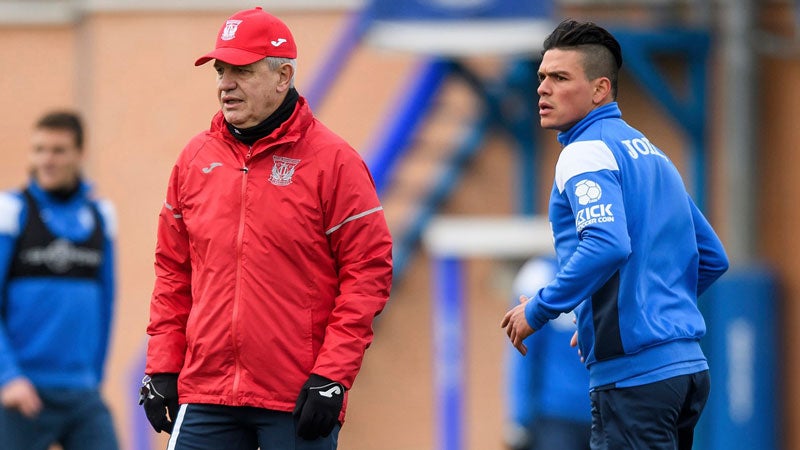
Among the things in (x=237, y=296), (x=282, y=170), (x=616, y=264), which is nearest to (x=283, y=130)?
(x=282, y=170)

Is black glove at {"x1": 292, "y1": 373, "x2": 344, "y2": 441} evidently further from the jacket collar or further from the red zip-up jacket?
the jacket collar

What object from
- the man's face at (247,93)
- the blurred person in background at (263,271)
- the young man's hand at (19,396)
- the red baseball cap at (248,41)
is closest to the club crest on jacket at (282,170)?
the blurred person in background at (263,271)

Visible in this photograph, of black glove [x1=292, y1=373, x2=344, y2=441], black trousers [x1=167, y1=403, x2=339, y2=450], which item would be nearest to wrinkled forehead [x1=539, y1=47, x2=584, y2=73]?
black glove [x1=292, y1=373, x2=344, y2=441]

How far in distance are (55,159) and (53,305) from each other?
0.68m

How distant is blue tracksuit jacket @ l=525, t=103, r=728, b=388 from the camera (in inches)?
188

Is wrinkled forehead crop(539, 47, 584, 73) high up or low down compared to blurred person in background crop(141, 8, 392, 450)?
up

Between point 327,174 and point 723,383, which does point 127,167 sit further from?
point 327,174

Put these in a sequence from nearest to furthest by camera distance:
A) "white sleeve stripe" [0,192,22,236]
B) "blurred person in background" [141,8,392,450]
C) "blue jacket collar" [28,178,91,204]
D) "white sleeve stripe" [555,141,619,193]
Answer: "white sleeve stripe" [555,141,619,193], "blurred person in background" [141,8,392,450], "white sleeve stripe" [0,192,22,236], "blue jacket collar" [28,178,91,204]

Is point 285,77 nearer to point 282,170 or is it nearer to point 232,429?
point 282,170

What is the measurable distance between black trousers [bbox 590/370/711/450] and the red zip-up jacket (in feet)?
2.66

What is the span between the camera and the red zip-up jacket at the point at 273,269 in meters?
5.06

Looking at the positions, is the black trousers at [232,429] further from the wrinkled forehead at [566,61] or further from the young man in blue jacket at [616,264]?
the wrinkled forehead at [566,61]

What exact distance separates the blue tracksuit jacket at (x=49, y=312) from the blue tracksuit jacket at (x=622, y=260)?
2961mm

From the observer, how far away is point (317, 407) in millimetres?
4938
